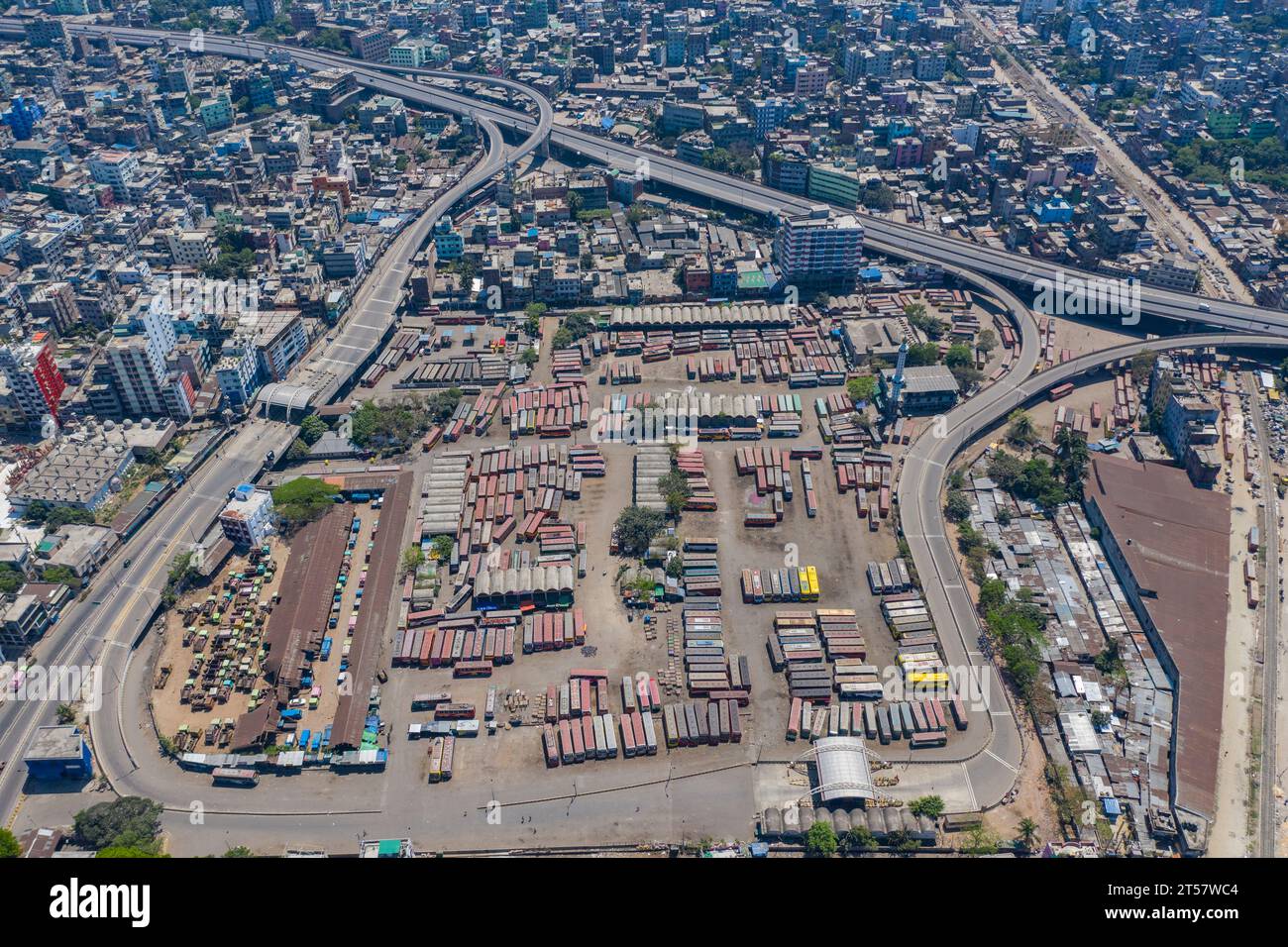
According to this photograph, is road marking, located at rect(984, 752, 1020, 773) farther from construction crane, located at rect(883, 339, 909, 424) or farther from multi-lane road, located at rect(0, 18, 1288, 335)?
multi-lane road, located at rect(0, 18, 1288, 335)

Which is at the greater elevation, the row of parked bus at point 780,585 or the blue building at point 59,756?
the row of parked bus at point 780,585

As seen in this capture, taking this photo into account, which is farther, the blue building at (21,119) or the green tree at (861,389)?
the blue building at (21,119)

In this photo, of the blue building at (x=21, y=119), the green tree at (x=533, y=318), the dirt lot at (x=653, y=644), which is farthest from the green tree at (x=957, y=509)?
the blue building at (x=21, y=119)

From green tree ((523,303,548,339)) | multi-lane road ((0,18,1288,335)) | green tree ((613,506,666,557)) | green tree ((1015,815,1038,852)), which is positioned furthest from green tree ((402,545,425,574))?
multi-lane road ((0,18,1288,335))

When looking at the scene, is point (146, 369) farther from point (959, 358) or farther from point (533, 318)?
point (959, 358)

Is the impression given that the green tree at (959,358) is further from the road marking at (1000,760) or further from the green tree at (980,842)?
the green tree at (980,842)

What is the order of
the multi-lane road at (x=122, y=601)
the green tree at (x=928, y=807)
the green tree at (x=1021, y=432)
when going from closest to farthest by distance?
the green tree at (x=928, y=807), the multi-lane road at (x=122, y=601), the green tree at (x=1021, y=432)

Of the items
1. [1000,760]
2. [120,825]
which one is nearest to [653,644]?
[1000,760]
